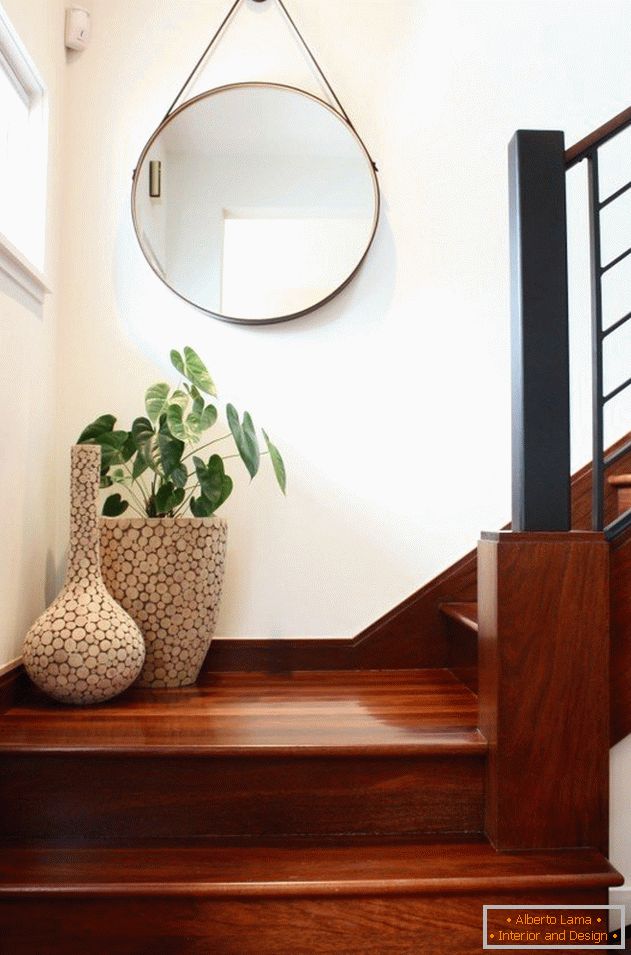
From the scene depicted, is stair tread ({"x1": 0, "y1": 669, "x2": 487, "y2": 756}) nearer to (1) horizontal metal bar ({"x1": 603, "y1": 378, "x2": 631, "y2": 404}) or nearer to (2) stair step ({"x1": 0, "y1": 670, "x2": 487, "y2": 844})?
(2) stair step ({"x1": 0, "y1": 670, "x2": 487, "y2": 844})

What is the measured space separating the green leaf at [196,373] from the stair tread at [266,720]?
2.51ft

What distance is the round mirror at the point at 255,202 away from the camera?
2.39 m

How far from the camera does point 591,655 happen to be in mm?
1556

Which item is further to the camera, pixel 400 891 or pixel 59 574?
pixel 59 574

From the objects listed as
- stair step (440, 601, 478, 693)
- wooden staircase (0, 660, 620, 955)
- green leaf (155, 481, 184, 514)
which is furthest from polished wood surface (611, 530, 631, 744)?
green leaf (155, 481, 184, 514)

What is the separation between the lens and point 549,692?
155 cm

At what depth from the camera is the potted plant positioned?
2037 millimetres

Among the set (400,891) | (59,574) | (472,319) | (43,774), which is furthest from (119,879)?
(472,319)

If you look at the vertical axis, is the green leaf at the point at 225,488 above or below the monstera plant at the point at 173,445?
below

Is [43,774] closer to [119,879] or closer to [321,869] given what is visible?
[119,879]

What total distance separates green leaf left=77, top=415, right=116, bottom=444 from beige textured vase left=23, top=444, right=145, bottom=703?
0.12 meters

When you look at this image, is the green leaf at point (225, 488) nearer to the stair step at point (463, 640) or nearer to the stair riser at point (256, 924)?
the stair step at point (463, 640)

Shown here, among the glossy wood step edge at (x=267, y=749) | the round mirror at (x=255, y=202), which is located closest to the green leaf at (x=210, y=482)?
the round mirror at (x=255, y=202)

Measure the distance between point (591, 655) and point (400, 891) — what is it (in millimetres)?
538
